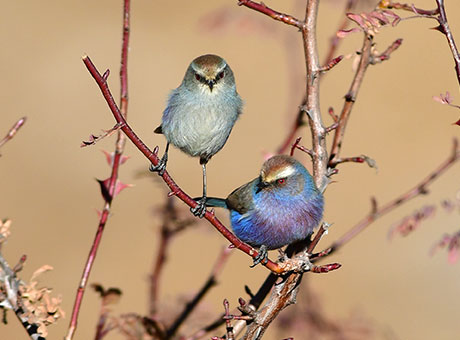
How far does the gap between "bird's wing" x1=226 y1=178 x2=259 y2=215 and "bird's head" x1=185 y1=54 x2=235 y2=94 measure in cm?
60

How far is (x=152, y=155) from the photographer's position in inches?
101

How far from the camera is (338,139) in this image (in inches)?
138

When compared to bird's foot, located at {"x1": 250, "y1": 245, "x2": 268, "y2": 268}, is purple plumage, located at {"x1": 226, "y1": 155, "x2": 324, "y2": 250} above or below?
above

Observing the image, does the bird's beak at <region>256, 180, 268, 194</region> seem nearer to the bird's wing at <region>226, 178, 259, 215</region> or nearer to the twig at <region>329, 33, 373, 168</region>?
the bird's wing at <region>226, 178, 259, 215</region>

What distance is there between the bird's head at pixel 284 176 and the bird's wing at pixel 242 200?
8 cm

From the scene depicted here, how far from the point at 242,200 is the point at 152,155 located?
1580 millimetres

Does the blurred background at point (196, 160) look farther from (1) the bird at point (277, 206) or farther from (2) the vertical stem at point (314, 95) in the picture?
(2) the vertical stem at point (314, 95)

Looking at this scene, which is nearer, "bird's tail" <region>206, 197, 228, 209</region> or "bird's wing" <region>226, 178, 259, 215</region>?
"bird's wing" <region>226, 178, 259, 215</region>

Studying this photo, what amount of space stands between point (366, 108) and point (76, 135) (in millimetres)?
4598

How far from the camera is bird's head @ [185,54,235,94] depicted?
13.3 ft

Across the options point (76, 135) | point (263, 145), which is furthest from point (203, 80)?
point (76, 135)

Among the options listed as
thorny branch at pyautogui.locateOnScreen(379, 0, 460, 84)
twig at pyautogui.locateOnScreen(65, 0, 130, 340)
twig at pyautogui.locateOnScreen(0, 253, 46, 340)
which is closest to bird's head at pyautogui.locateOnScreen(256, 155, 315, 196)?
twig at pyautogui.locateOnScreen(65, 0, 130, 340)

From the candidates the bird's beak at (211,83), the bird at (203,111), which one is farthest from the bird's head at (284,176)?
the bird's beak at (211,83)

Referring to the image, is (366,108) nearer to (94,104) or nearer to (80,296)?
(94,104)
